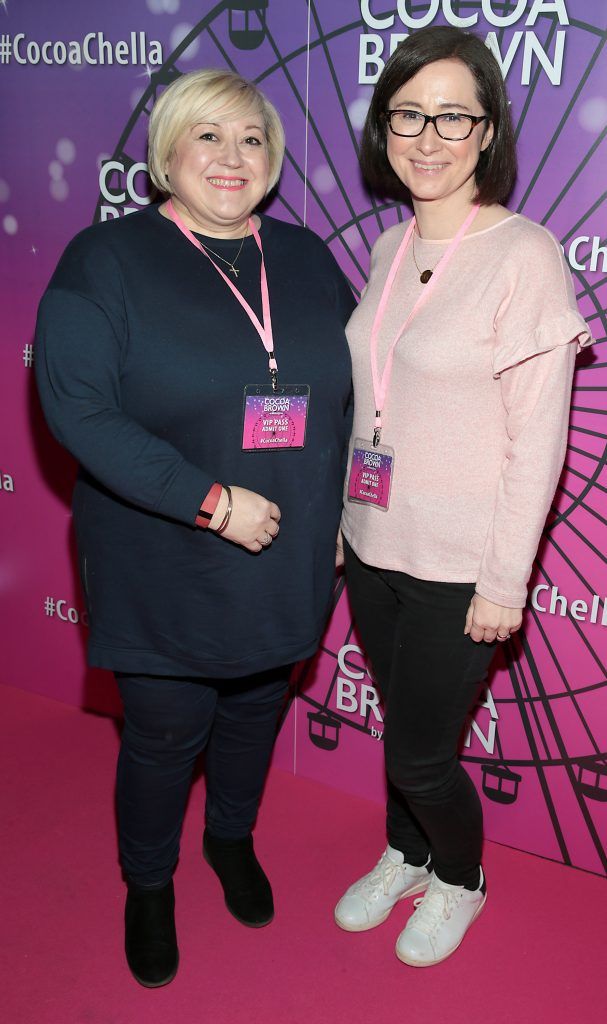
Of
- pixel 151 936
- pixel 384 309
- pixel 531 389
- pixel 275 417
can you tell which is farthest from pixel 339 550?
pixel 151 936

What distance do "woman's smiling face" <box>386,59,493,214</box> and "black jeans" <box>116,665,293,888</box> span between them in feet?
3.25

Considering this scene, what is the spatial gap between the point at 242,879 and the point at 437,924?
43cm

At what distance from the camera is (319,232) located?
86.0 inches

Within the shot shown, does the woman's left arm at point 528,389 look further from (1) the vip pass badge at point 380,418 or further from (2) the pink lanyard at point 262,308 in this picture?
(2) the pink lanyard at point 262,308

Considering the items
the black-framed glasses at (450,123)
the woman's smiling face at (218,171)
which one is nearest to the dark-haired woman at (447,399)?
the black-framed glasses at (450,123)

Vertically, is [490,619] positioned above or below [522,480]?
below

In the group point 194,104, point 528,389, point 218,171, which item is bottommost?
point 528,389

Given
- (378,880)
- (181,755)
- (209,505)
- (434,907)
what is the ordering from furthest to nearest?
(378,880)
(434,907)
(181,755)
(209,505)

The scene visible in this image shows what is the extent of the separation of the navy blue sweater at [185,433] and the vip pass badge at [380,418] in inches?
2.5

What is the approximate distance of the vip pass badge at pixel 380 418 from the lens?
1652mm

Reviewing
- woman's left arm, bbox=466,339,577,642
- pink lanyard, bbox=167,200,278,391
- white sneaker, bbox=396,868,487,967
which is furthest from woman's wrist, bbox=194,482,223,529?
white sneaker, bbox=396,868,487,967

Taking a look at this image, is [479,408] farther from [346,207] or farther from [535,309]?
[346,207]

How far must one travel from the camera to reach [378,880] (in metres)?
2.13

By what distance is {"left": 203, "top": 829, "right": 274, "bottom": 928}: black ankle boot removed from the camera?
2.07 meters
